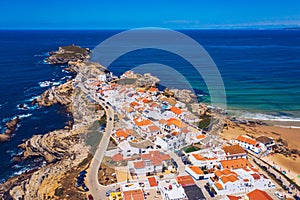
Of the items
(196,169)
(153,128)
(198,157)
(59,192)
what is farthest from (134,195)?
(153,128)

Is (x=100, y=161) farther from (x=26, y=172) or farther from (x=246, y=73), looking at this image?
(x=246, y=73)

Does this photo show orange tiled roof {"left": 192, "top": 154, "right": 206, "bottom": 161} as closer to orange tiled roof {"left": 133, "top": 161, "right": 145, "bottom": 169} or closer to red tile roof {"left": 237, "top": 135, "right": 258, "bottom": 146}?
orange tiled roof {"left": 133, "top": 161, "right": 145, "bottom": 169}

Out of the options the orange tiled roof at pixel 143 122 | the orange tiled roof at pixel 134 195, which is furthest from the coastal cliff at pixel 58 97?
the orange tiled roof at pixel 134 195

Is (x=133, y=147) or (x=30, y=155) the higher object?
A: (x=133, y=147)

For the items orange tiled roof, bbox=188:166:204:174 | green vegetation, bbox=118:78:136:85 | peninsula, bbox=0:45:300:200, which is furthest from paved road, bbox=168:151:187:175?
green vegetation, bbox=118:78:136:85

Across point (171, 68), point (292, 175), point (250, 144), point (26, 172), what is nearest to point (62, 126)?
point (26, 172)
